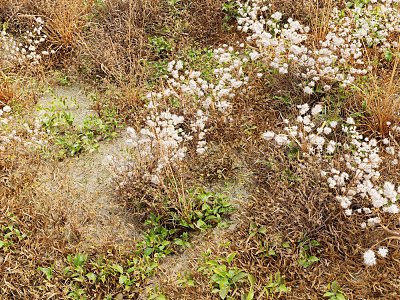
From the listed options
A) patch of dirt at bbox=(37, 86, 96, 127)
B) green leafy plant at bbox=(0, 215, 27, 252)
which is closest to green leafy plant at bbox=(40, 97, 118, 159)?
patch of dirt at bbox=(37, 86, 96, 127)

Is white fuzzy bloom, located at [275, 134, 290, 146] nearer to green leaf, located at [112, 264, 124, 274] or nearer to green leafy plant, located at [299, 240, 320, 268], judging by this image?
green leafy plant, located at [299, 240, 320, 268]

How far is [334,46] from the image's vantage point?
451 cm

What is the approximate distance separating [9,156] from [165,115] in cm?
166

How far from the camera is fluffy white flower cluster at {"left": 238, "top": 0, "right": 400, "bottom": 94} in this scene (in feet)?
14.3

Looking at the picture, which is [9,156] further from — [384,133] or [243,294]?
[384,133]

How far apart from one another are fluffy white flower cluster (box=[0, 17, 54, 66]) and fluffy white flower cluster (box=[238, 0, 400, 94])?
8.77ft

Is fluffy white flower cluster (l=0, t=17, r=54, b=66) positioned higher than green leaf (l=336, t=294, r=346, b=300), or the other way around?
fluffy white flower cluster (l=0, t=17, r=54, b=66)

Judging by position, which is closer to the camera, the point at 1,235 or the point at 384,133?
the point at 1,235

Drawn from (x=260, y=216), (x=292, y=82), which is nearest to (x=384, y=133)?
(x=292, y=82)

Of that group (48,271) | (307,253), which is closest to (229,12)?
(307,253)

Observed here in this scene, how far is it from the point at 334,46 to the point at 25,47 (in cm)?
373

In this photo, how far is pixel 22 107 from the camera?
16.6 ft

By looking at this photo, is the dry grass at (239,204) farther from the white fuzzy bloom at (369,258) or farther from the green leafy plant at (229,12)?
the green leafy plant at (229,12)

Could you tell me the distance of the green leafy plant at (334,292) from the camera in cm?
319
